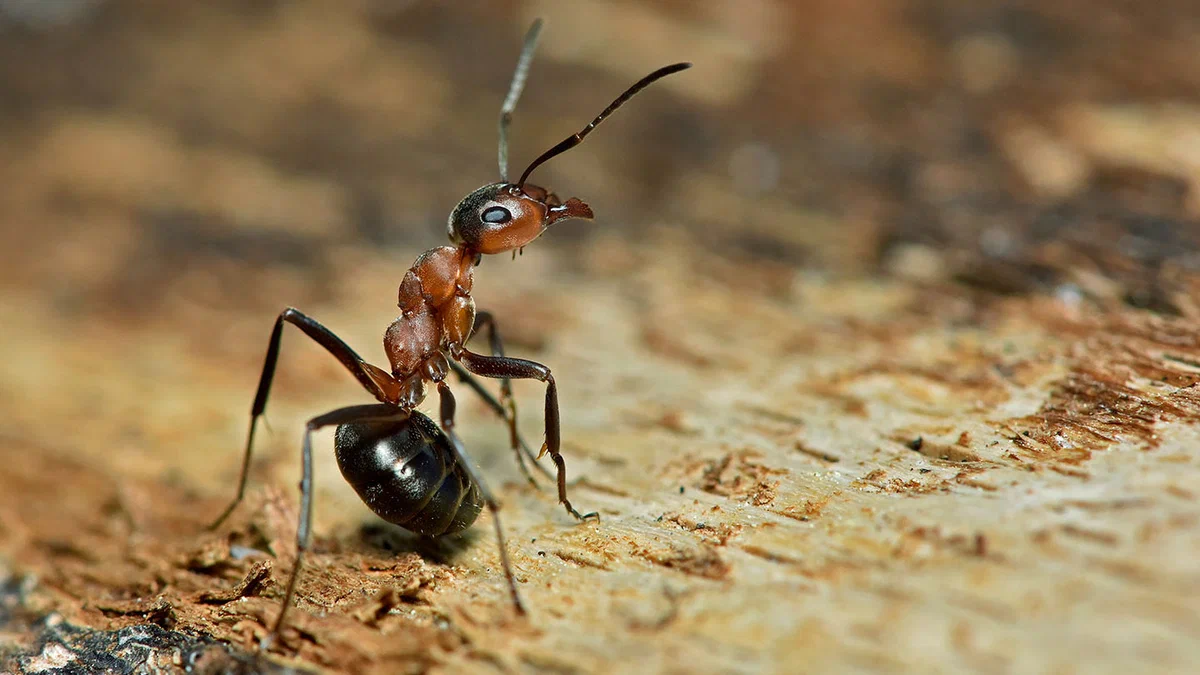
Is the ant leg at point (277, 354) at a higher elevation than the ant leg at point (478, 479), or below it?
higher

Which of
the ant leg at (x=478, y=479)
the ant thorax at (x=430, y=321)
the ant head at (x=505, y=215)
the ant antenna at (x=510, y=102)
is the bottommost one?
the ant leg at (x=478, y=479)

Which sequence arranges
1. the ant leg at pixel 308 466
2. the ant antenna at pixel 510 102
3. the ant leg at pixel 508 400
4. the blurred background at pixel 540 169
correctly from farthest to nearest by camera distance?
1. the blurred background at pixel 540 169
2. the ant antenna at pixel 510 102
3. the ant leg at pixel 508 400
4. the ant leg at pixel 308 466

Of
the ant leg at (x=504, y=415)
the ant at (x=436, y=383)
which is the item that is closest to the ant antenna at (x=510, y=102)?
the ant at (x=436, y=383)

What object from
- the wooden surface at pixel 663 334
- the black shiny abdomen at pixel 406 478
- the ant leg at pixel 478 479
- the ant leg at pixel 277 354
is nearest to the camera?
the wooden surface at pixel 663 334

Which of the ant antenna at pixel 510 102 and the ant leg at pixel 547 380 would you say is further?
the ant antenna at pixel 510 102

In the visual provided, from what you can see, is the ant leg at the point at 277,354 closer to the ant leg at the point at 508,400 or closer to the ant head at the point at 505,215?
the ant leg at the point at 508,400

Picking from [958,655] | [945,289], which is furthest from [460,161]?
[958,655]

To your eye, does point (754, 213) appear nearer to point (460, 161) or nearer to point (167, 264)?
point (460, 161)
